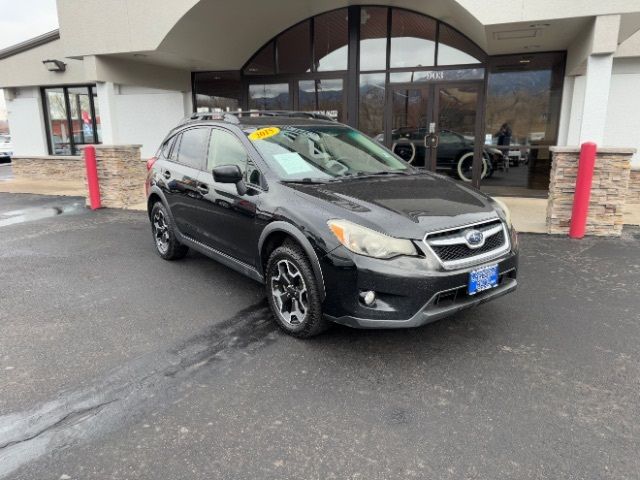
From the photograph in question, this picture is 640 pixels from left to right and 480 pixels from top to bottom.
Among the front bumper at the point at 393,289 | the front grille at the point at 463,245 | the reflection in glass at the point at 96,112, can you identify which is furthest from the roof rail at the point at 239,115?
the reflection in glass at the point at 96,112

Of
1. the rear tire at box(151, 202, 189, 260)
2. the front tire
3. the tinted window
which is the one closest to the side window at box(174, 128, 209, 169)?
the tinted window

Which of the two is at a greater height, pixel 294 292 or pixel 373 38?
pixel 373 38

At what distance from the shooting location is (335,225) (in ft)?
11.0

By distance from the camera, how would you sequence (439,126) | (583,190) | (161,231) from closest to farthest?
(161,231)
(583,190)
(439,126)

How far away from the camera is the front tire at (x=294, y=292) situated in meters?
3.51

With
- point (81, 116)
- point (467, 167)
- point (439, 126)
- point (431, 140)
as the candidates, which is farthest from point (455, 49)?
point (81, 116)

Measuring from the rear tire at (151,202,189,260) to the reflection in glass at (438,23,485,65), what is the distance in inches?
285

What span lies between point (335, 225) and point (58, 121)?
15307 millimetres

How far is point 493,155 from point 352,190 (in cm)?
771

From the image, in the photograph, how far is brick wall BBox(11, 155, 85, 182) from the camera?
15000mm

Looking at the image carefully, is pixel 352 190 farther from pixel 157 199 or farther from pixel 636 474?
pixel 157 199

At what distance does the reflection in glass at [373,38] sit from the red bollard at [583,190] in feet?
17.6

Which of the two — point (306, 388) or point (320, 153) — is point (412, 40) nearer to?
point (320, 153)

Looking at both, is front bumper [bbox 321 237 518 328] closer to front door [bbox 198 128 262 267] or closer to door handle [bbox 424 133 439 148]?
front door [bbox 198 128 262 267]
